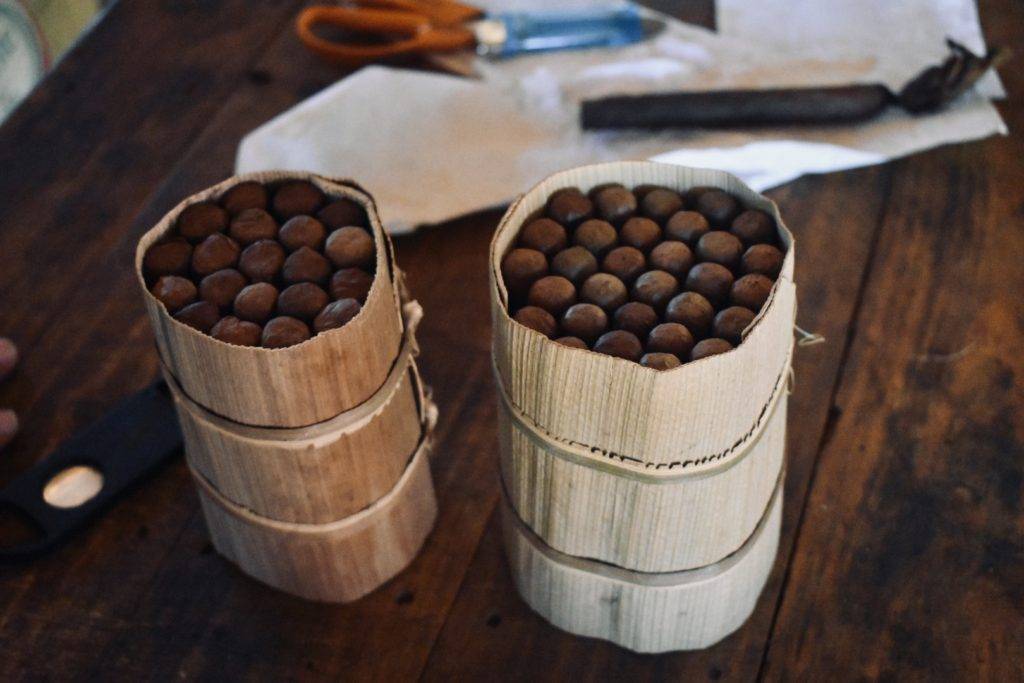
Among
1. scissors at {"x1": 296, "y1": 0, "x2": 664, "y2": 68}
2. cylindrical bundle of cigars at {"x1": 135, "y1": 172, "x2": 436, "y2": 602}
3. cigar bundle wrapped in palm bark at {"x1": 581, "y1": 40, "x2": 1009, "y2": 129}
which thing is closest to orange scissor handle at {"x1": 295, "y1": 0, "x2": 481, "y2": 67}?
scissors at {"x1": 296, "y1": 0, "x2": 664, "y2": 68}

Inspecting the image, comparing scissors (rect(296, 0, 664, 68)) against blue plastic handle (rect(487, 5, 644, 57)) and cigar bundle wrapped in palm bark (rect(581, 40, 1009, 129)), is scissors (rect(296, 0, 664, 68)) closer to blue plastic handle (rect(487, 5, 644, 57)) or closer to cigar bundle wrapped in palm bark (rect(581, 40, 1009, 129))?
blue plastic handle (rect(487, 5, 644, 57))

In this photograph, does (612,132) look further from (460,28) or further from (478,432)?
(478,432)

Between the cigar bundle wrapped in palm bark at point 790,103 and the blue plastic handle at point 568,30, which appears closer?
the cigar bundle wrapped in palm bark at point 790,103

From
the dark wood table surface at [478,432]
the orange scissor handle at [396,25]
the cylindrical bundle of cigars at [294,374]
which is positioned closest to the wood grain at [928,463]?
the dark wood table surface at [478,432]

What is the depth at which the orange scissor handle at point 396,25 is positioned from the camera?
999mm

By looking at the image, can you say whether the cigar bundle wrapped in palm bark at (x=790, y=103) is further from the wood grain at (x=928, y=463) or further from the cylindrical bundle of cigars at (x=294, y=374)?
the cylindrical bundle of cigars at (x=294, y=374)

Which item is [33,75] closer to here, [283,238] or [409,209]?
[409,209]

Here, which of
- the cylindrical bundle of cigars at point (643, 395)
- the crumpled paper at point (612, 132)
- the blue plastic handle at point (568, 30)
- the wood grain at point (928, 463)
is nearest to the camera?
the cylindrical bundle of cigars at point (643, 395)

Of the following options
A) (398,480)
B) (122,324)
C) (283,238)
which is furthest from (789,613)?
(122,324)

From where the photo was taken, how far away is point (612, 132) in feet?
3.08

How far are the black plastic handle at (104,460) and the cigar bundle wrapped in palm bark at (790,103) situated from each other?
44 cm

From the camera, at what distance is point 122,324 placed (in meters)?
0.83

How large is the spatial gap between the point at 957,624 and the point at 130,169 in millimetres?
739

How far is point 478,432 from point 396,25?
0.44 meters
